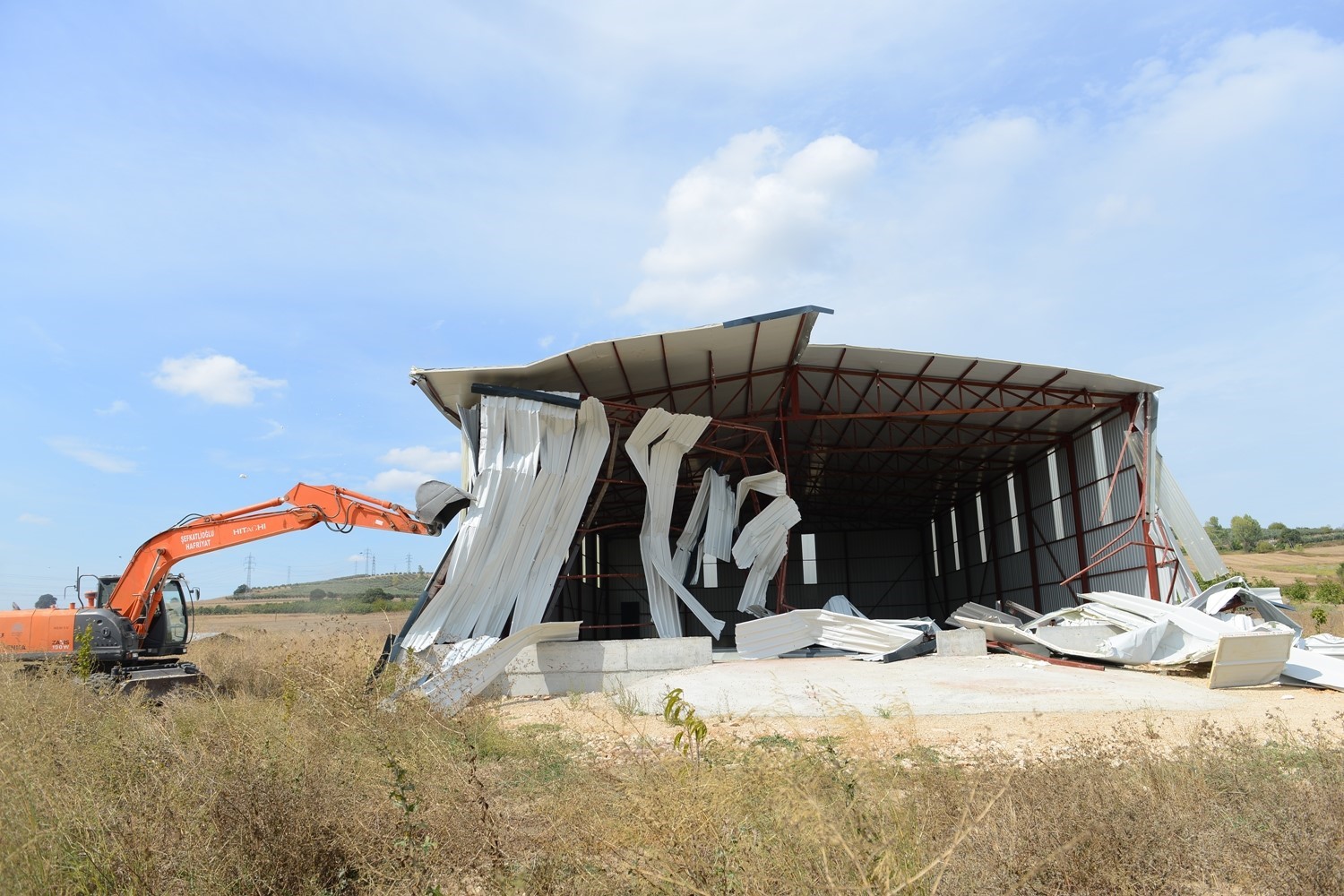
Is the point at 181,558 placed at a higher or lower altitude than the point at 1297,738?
higher

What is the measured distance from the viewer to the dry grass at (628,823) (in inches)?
184

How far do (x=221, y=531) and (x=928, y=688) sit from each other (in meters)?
13.9

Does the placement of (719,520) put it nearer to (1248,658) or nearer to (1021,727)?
(1248,658)

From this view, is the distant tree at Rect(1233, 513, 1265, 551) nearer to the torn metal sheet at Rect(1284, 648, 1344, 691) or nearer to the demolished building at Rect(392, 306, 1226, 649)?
the demolished building at Rect(392, 306, 1226, 649)

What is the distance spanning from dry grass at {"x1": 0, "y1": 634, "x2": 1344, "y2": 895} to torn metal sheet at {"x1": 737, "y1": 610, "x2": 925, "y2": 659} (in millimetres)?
13000

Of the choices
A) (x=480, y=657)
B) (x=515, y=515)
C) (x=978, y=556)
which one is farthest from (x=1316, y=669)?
(x=978, y=556)

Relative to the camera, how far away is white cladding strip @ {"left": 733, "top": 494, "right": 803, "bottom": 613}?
2422 centimetres

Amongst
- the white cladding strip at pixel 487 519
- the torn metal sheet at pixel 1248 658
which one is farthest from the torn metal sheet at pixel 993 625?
the white cladding strip at pixel 487 519

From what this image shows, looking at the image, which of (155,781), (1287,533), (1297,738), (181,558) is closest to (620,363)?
(181,558)

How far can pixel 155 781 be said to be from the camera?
5836 mm

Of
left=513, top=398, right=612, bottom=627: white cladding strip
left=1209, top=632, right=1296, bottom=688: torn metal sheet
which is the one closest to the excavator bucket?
left=513, top=398, right=612, bottom=627: white cladding strip

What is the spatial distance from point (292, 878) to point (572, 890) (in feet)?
6.67

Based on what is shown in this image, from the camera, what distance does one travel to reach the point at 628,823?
4973 millimetres

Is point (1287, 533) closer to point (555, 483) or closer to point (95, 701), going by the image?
point (555, 483)
